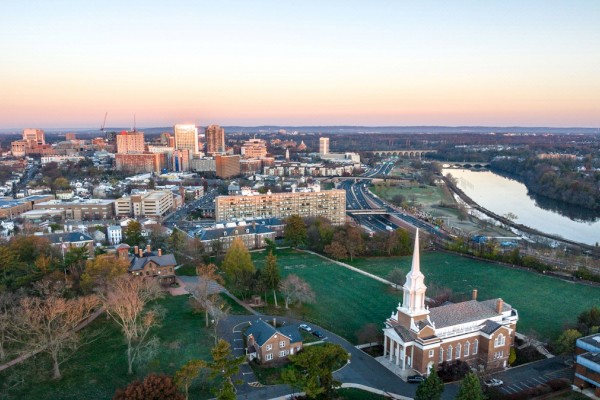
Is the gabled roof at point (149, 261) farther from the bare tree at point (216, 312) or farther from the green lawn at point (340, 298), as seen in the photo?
the green lawn at point (340, 298)

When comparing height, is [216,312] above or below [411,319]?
below

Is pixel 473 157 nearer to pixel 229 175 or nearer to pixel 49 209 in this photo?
pixel 229 175

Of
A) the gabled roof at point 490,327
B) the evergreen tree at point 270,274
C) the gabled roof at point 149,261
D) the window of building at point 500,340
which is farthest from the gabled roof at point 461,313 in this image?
the gabled roof at point 149,261

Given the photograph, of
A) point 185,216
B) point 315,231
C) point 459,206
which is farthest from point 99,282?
point 459,206

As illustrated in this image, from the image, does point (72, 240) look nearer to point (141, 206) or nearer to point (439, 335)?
point (141, 206)

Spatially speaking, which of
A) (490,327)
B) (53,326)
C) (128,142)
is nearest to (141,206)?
(53,326)

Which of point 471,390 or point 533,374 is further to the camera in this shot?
point 533,374
